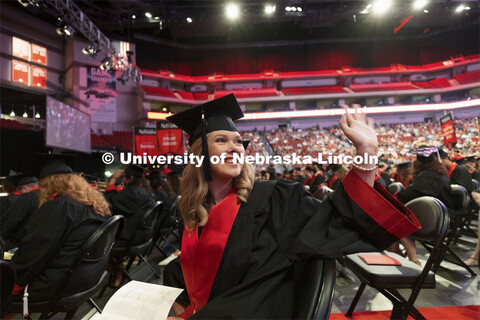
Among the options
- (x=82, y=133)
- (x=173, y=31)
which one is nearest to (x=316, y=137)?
(x=173, y=31)

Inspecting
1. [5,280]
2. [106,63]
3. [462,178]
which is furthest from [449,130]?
[106,63]

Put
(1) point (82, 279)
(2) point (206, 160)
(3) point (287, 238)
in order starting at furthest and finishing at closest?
(1) point (82, 279), (2) point (206, 160), (3) point (287, 238)

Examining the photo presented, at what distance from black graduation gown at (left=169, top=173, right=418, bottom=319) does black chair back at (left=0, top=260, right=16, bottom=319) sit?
56cm

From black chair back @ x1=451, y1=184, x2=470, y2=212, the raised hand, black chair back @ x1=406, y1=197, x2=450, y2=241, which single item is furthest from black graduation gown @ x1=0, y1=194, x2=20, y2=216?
black chair back @ x1=451, y1=184, x2=470, y2=212

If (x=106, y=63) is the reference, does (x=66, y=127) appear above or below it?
below

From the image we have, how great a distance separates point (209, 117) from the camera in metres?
1.49

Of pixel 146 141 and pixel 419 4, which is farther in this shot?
pixel 419 4

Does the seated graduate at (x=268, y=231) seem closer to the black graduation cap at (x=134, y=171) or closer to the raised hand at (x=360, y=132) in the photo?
the raised hand at (x=360, y=132)

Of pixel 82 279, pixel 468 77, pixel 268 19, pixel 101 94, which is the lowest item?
pixel 82 279

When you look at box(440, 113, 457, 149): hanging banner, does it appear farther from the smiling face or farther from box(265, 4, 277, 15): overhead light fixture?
box(265, 4, 277, 15): overhead light fixture

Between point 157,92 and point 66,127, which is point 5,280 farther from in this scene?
point 157,92

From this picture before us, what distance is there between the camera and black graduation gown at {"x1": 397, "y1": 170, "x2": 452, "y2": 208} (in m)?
3.93

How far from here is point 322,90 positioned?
83.8 ft

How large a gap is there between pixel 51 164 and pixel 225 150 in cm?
196
